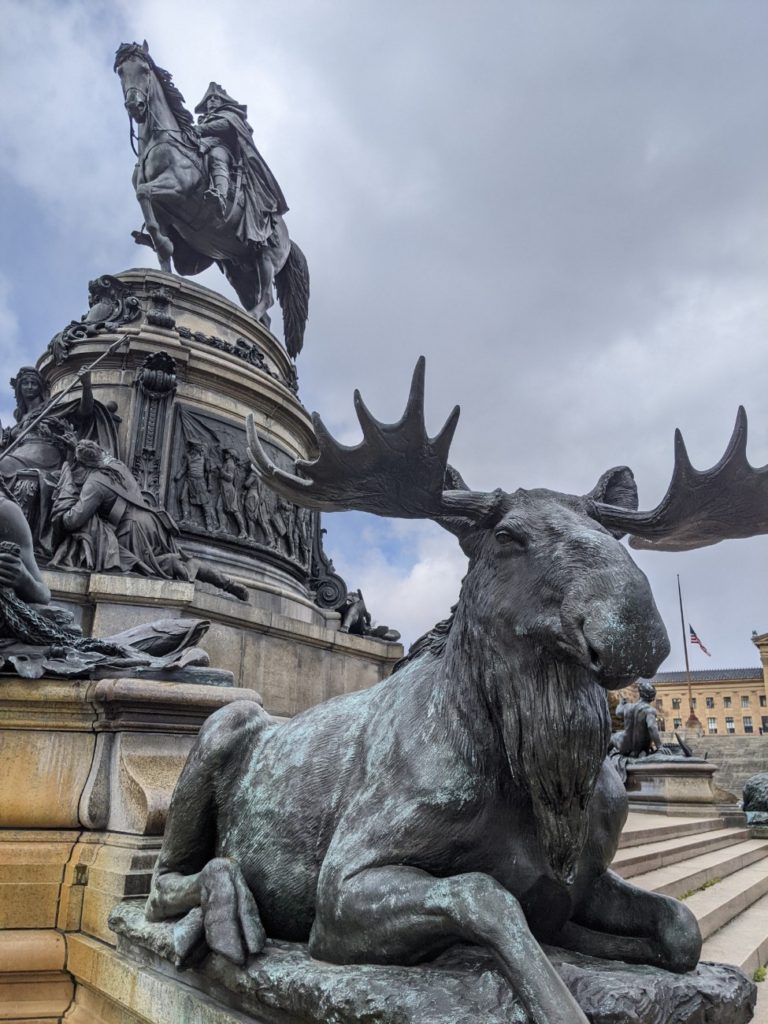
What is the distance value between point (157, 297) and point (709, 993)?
40.7ft

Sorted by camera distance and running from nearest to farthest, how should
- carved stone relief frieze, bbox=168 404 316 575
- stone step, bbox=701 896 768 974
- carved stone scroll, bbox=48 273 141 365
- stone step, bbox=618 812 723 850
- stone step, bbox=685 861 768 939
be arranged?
stone step, bbox=701 896 768 974
stone step, bbox=685 861 768 939
stone step, bbox=618 812 723 850
carved stone relief frieze, bbox=168 404 316 575
carved stone scroll, bbox=48 273 141 365

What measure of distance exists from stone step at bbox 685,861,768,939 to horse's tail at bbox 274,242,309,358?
1535 cm

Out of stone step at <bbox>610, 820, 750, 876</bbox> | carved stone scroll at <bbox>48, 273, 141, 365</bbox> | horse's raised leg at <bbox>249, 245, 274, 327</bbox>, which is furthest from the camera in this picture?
horse's raised leg at <bbox>249, 245, 274, 327</bbox>

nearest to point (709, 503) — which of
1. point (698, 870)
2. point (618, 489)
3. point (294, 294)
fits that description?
point (618, 489)

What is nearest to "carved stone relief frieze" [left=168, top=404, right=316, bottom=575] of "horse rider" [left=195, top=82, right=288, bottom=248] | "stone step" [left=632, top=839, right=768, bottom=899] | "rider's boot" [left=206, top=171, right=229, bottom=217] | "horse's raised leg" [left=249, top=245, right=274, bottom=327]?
"horse's raised leg" [left=249, top=245, right=274, bottom=327]

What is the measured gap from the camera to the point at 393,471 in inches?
94.3

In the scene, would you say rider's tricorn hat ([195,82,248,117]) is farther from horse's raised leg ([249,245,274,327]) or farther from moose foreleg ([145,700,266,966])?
moose foreleg ([145,700,266,966])

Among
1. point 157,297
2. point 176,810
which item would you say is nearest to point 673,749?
point 157,297

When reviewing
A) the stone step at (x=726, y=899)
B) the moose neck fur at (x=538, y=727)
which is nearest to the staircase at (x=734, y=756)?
the stone step at (x=726, y=899)

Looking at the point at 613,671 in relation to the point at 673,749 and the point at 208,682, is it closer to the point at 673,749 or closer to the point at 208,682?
the point at 208,682

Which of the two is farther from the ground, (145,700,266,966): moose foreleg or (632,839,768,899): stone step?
(145,700,266,966): moose foreleg

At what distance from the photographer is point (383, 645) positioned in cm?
1105

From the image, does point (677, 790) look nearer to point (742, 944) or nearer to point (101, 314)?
point (742, 944)

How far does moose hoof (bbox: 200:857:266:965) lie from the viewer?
2332 millimetres
